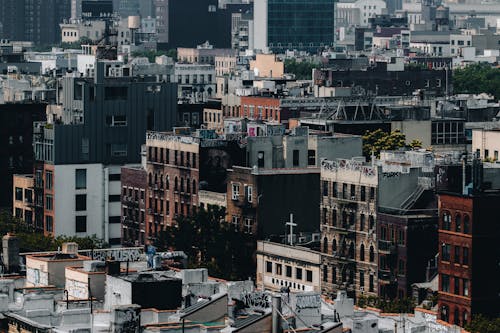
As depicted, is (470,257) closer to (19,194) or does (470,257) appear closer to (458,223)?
(458,223)

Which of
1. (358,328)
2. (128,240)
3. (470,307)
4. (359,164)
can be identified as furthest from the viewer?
(128,240)

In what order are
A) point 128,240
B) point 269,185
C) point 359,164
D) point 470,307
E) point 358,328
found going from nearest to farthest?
point 358,328 < point 470,307 < point 359,164 < point 269,185 < point 128,240

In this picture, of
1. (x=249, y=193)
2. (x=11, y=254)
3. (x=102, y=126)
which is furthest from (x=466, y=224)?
(x=102, y=126)

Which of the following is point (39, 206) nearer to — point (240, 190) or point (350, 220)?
point (240, 190)

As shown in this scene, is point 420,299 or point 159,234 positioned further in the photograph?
point 159,234

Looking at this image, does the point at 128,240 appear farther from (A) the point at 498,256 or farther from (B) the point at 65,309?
(B) the point at 65,309

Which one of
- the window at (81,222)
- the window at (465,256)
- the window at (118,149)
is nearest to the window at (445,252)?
the window at (465,256)

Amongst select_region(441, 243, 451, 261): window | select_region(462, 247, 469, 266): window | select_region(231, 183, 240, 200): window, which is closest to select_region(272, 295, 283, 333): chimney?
select_region(462, 247, 469, 266): window

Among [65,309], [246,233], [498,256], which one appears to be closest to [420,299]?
[498,256]
